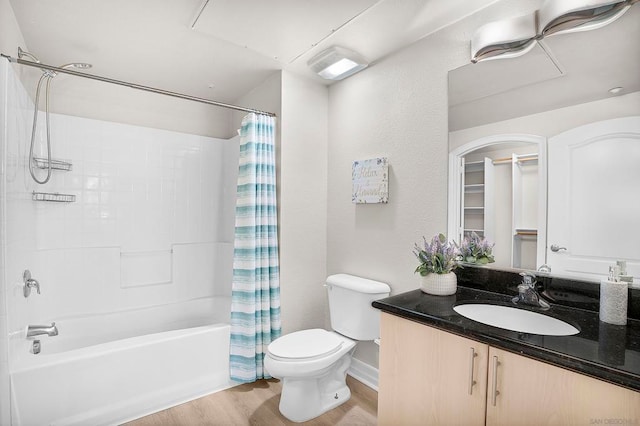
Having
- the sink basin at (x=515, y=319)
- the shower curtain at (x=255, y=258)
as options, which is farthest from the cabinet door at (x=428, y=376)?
the shower curtain at (x=255, y=258)

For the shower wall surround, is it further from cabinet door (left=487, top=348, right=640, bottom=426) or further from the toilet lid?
cabinet door (left=487, top=348, right=640, bottom=426)

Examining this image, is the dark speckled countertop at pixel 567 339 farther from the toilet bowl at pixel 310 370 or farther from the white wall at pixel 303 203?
the white wall at pixel 303 203

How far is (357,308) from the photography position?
6.95 feet

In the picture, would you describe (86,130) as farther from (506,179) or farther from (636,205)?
(636,205)

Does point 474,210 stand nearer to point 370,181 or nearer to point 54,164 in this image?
point 370,181

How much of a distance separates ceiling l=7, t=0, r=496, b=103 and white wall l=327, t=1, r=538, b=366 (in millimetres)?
130

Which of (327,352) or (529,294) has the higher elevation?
(529,294)

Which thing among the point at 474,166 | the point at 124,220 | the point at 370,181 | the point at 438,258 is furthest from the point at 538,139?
the point at 124,220

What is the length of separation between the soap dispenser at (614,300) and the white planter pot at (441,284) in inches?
22.7

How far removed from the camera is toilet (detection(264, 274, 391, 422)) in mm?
1827

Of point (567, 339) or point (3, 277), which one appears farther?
point (3, 277)

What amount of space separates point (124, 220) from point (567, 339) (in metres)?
3.05

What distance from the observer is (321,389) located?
205 cm

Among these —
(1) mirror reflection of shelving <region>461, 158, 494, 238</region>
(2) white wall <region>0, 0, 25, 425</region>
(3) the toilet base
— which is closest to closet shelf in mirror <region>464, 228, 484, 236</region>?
(1) mirror reflection of shelving <region>461, 158, 494, 238</region>
